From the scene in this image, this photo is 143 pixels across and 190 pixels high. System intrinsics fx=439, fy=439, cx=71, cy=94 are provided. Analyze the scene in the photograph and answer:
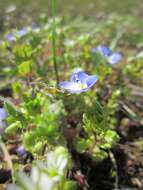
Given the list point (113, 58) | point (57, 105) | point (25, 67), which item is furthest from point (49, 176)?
point (113, 58)

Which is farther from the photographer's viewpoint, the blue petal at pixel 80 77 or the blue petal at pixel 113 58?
the blue petal at pixel 113 58

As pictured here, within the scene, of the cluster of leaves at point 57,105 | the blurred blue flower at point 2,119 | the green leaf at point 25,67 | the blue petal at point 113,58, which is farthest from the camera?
the blue petal at point 113,58

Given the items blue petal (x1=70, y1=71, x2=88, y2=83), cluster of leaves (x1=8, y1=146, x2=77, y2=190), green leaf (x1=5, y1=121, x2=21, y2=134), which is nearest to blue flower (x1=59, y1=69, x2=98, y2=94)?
blue petal (x1=70, y1=71, x2=88, y2=83)

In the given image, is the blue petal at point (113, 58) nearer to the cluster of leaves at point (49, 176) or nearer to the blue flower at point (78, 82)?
the blue flower at point (78, 82)

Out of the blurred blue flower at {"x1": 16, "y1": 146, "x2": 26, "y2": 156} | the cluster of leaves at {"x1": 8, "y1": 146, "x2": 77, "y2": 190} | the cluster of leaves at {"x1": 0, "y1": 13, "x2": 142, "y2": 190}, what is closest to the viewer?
the cluster of leaves at {"x1": 8, "y1": 146, "x2": 77, "y2": 190}

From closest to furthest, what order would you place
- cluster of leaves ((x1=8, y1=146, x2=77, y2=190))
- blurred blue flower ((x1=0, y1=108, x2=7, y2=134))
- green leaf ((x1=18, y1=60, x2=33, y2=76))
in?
1. cluster of leaves ((x1=8, y1=146, x2=77, y2=190))
2. blurred blue flower ((x1=0, y1=108, x2=7, y2=134))
3. green leaf ((x1=18, y1=60, x2=33, y2=76))

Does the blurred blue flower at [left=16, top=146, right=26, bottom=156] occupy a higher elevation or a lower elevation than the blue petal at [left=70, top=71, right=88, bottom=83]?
lower

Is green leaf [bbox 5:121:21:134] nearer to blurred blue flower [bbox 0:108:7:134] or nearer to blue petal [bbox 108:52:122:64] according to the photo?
blurred blue flower [bbox 0:108:7:134]

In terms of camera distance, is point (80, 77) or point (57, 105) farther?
point (80, 77)

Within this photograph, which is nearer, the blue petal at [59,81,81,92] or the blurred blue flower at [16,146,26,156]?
the blue petal at [59,81,81,92]

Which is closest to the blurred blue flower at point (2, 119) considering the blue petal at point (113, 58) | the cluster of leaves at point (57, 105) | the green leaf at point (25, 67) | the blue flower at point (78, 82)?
the cluster of leaves at point (57, 105)

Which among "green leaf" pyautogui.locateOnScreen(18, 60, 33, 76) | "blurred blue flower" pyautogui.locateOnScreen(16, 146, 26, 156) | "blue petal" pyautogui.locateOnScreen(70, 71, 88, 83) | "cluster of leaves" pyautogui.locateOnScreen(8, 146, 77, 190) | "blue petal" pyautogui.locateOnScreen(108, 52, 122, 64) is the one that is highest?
"blue petal" pyautogui.locateOnScreen(108, 52, 122, 64)

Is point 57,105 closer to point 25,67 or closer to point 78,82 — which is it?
point 78,82
